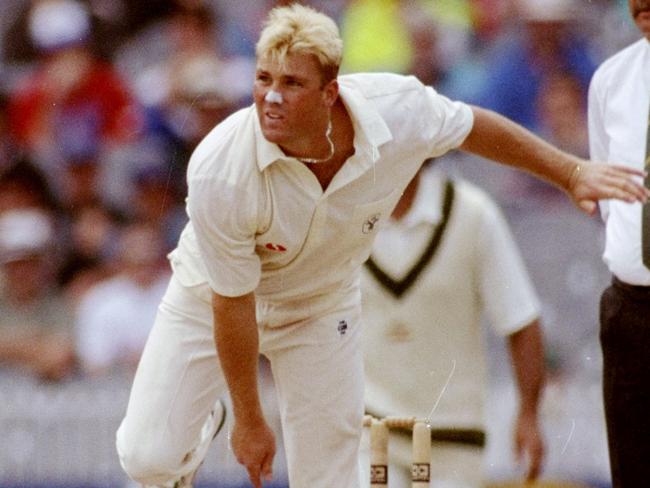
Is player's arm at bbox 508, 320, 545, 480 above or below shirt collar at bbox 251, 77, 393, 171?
below

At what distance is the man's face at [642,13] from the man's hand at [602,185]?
494mm

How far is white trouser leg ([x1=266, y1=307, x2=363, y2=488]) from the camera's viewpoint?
4.87 metres

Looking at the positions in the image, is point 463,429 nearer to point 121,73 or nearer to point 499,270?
point 499,270

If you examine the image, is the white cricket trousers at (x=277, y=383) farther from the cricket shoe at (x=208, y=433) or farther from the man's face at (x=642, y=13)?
the man's face at (x=642, y=13)

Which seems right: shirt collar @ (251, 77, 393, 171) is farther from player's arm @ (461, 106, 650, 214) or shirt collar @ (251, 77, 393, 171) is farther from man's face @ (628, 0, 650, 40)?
man's face @ (628, 0, 650, 40)

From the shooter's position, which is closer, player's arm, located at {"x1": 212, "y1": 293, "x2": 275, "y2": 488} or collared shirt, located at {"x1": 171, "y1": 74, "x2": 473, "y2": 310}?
collared shirt, located at {"x1": 171, "y1": 74, "x2": 473, "y2": 310}

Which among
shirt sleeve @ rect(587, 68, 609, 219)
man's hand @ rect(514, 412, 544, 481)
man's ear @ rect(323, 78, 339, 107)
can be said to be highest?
man's ear @ rect(323, 78, 339, 107)

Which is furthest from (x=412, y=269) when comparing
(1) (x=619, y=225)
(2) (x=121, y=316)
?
(2) (x=121, y=316)

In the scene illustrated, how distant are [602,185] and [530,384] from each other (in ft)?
4.55

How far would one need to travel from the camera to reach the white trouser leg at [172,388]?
4828 mm

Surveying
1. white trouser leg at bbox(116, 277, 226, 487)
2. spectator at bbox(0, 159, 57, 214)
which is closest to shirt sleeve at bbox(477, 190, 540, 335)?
white trouser leg at bbox(116, 277, 226, 487)

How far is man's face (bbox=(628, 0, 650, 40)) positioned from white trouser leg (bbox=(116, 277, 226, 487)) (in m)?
1.42

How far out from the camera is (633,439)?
5.11 m

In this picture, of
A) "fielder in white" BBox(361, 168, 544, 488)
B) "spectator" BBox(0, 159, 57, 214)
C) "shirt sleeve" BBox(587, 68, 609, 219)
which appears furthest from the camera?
"spectator" BBox(0, 159, 57, 214)
